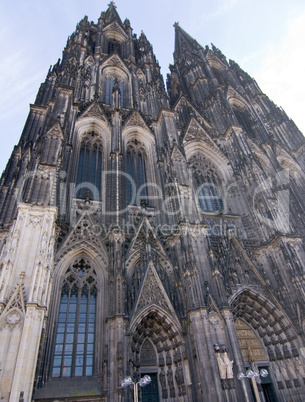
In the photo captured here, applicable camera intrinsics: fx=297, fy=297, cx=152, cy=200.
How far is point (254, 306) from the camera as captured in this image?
13.6 metres

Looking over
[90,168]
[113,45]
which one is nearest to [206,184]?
[90,168]

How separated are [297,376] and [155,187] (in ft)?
35.5

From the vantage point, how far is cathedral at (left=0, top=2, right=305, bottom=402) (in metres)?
9.82

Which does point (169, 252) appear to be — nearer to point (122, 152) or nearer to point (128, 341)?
point (128, 341)

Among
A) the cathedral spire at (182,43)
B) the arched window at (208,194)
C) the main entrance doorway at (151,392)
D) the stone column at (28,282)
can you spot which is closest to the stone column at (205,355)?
the main entrance doorway at (151,392)

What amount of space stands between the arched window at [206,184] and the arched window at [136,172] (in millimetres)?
3355

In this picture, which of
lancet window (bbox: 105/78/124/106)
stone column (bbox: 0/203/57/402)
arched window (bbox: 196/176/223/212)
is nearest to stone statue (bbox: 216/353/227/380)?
stone column (bbox: 0/203/57/402)

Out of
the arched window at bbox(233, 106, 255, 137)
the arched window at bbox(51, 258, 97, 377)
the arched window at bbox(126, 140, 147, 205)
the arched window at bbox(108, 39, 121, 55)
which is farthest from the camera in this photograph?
the arched window at bbox(108, 39, 121, 55)

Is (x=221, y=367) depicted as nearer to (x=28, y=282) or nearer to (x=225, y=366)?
(x=225, y=366)

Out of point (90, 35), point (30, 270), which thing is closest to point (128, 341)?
point (30, 270)

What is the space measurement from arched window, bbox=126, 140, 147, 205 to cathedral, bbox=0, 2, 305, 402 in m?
0.08

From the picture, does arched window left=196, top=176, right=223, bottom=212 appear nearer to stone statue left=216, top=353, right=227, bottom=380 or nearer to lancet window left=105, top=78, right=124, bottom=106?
stone statue left=216, top=353, right=227, bottom=380

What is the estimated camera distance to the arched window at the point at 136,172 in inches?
643

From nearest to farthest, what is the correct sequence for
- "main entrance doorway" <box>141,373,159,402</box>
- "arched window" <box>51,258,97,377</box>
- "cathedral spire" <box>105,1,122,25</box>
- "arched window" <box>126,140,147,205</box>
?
"arched window" <box>51,258,97,377</box> → "main entrance doorway" <box>141,373,159,402</box> → "arched window" <box>126,140,147,205</box> → "cathedral spire" <box>105,1,122,25</box>
